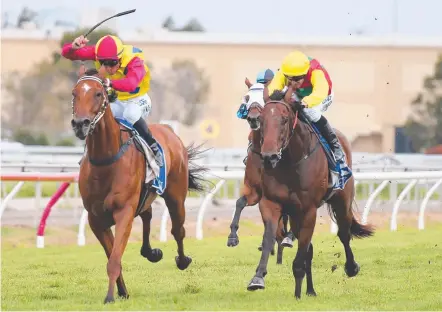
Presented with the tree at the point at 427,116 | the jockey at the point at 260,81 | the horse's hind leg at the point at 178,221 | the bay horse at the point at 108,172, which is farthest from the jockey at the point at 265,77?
the tree at the point at 427,116

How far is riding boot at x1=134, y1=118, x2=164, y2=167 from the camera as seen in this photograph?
8391 mm

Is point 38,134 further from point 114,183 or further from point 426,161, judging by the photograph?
point 114,183

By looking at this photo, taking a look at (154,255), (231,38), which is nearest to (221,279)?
(154,255)

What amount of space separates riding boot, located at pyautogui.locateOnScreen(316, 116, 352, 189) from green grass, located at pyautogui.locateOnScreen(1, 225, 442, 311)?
2.58 ft

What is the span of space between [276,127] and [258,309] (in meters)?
1.16

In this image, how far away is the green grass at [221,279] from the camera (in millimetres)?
7605

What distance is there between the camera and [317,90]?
8141 mm

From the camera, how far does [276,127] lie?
7637mm

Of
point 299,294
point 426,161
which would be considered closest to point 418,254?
point 299,294

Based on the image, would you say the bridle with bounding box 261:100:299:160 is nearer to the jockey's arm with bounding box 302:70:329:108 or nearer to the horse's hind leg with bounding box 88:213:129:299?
the jockey's arm with bounding box 302:70:329:108

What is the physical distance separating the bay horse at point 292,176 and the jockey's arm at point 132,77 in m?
0.91

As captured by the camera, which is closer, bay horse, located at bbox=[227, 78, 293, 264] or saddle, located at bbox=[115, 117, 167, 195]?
saddle, located at bbox=[115, 117, 167, 195]

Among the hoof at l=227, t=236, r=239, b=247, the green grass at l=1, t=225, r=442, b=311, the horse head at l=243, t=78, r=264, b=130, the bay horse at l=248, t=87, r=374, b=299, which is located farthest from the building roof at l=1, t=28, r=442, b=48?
the bay horse at l=248, t=87, r=374, b=299

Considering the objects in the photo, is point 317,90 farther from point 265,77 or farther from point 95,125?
point 265,77
